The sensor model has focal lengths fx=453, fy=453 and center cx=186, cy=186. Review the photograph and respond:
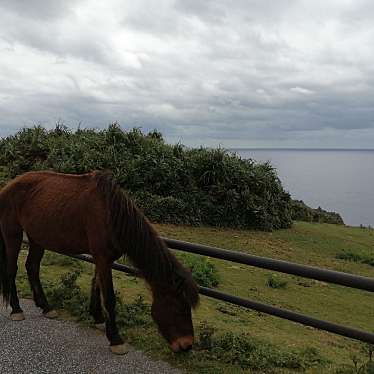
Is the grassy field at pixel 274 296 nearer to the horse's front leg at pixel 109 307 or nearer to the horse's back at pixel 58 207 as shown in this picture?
the horse's front leg at pixel 109 307

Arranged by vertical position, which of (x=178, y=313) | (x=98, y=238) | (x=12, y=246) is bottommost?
(x=178, y=313)

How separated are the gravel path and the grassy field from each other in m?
0.24

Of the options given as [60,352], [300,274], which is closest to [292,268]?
[300,274]

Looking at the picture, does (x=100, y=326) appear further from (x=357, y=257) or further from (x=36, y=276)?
(x=357, y=257)

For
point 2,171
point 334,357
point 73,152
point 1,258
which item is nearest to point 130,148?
point 73,152

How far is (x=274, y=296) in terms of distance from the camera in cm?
760

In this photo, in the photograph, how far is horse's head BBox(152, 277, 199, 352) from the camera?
3697 millimetres

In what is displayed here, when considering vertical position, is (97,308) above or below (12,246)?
below

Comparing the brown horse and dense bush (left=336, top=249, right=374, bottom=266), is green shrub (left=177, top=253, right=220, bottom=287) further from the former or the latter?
dense bush (left=336, top=249, right=374, bottom=266)

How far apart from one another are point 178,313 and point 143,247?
0.62 meters

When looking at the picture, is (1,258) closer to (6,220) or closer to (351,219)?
(6,220)

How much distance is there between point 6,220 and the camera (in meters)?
4.92

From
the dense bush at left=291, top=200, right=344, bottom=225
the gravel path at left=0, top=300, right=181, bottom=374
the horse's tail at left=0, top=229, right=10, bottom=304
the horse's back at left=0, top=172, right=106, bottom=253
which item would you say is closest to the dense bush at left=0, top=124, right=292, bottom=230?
the dense bush at left=291, top=200, right=344, bottom=225

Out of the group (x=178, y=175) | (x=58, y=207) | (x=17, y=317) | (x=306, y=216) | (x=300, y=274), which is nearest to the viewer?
(x=300, y=274)
